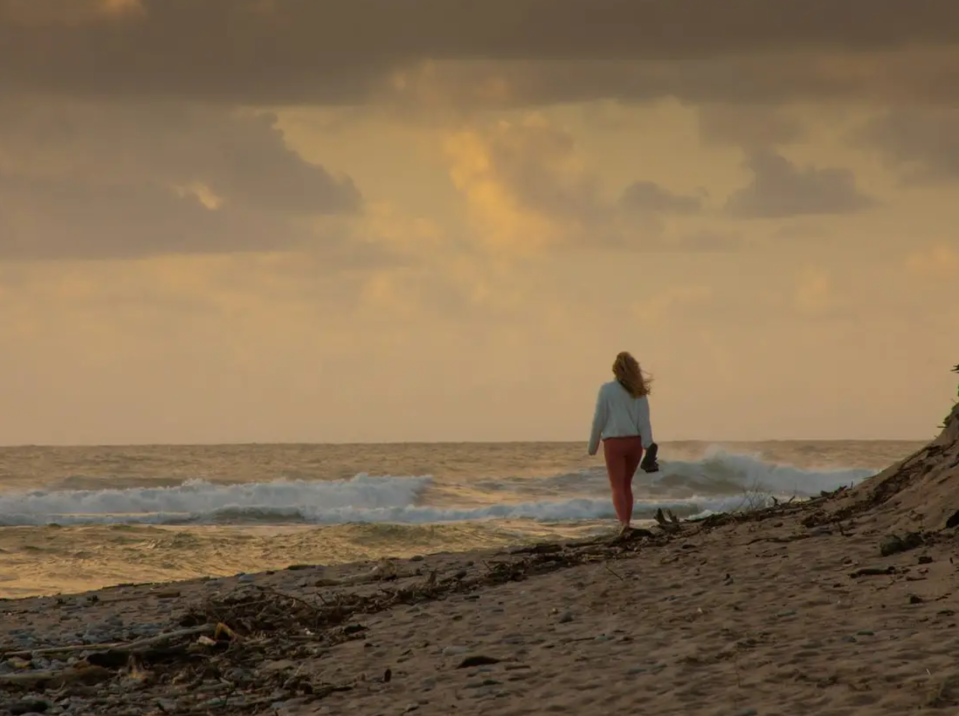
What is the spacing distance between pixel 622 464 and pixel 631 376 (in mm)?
838

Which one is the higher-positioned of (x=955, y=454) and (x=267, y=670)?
(x=955, y=454)

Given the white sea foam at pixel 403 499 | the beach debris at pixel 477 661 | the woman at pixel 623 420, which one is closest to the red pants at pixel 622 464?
the woman at pixel 623 420

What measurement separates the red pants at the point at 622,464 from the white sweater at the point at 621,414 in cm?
7

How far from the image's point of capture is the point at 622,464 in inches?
464

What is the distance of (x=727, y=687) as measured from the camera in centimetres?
598

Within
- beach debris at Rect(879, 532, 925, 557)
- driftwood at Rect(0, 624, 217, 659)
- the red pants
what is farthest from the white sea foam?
driftwood at Rect(0, 624, 217, 659)

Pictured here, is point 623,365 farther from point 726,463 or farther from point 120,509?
point 726,463

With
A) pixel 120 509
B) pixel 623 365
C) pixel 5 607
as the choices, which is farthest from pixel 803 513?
pixel 120 509

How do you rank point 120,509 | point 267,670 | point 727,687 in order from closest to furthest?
point 727,687 < point 267,670 < point 120,509

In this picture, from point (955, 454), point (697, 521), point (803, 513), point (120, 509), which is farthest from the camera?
point (120, 509)

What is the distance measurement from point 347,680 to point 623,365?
526 centimetres

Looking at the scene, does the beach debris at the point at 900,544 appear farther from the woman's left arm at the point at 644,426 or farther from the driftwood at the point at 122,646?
the driftwood at the point at 122,646

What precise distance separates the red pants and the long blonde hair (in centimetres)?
43

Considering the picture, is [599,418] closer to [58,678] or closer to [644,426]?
[644,426]
